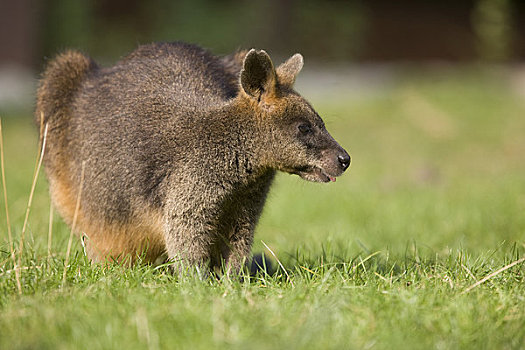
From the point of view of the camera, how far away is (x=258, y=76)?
13.8 ft

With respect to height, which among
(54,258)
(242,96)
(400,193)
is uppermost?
(242,96)

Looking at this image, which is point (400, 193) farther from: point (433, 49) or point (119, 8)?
point (119, 8)

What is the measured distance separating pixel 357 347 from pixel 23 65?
14.3m

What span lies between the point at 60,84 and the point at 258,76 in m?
1.93

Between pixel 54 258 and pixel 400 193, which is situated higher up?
pixel 54 258

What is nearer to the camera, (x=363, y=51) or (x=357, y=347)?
(x=357, y=347)

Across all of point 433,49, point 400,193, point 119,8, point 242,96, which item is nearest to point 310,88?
point 433,49

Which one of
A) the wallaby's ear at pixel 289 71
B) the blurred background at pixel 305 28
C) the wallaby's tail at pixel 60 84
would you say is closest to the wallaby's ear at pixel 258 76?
the wallaby's ear at pixel 289 71

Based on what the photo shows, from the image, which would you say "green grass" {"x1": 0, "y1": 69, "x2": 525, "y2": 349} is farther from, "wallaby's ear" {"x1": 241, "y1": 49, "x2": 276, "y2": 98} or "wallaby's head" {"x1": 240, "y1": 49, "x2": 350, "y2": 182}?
"wallaby's ear" {"x1": 241, "y1": 49, "x2": 276, "y2": 98}

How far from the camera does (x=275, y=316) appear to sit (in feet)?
9.97

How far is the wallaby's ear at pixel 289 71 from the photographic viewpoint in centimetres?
441

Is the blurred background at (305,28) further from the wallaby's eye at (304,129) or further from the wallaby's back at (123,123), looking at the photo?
the wallaby's eye at (304,129)

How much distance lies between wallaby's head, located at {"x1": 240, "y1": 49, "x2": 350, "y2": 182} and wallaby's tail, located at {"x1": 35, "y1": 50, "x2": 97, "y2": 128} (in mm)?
1713

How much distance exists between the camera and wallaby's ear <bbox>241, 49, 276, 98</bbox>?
413 cm
